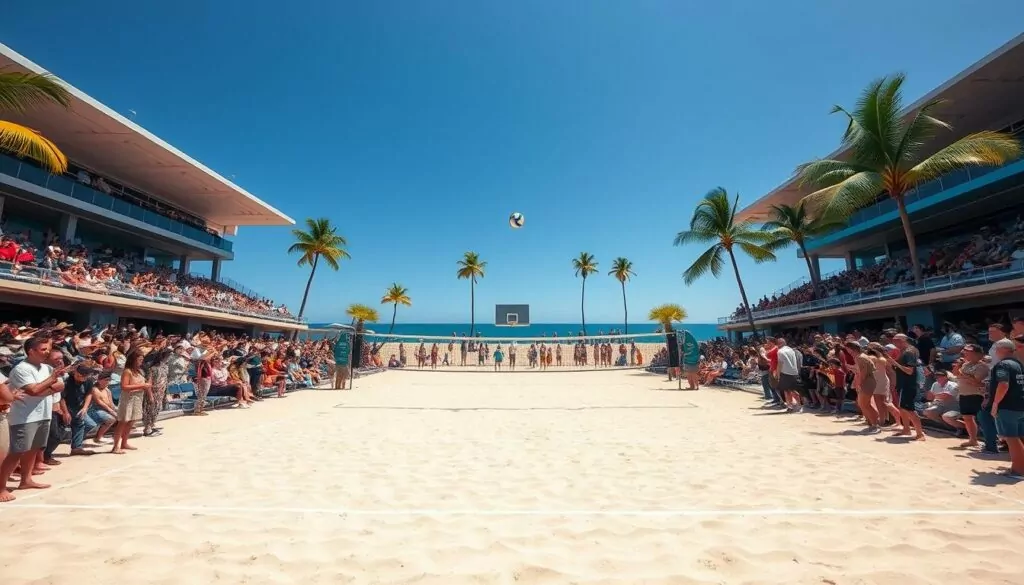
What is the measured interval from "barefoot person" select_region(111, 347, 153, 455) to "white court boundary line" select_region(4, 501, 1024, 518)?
7.80ft

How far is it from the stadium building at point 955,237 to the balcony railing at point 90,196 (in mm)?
38193

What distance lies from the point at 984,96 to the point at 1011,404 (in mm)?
22228

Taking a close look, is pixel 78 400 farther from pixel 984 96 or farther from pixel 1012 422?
pixel 984 96

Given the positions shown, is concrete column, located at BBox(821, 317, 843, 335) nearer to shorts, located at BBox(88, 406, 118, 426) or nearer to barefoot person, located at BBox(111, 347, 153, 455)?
barefoot person, located at BBox(111, 347, 153, 455)

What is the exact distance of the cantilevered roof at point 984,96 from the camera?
15.7 metres

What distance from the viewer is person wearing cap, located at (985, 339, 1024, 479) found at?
485cm

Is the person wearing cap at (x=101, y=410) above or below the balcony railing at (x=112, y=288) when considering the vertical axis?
below

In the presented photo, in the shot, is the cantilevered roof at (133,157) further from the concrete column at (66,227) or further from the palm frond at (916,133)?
the palm frond at (916,133)

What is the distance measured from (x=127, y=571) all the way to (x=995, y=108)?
31.7 meters

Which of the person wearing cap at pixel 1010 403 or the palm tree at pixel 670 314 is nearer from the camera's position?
the person wearing cap at pixel 1010 403

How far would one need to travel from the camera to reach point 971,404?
623 centimetres

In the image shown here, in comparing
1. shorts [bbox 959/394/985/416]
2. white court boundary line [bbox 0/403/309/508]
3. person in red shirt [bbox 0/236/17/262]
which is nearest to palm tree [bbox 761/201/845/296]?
shorts [bbox 959/394/985/416]

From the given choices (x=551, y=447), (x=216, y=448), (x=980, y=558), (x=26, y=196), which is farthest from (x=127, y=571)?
(x=26, y=196)

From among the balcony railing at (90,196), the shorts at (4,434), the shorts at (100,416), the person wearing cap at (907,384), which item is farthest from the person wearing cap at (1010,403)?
the balcony railing at (90,196)
